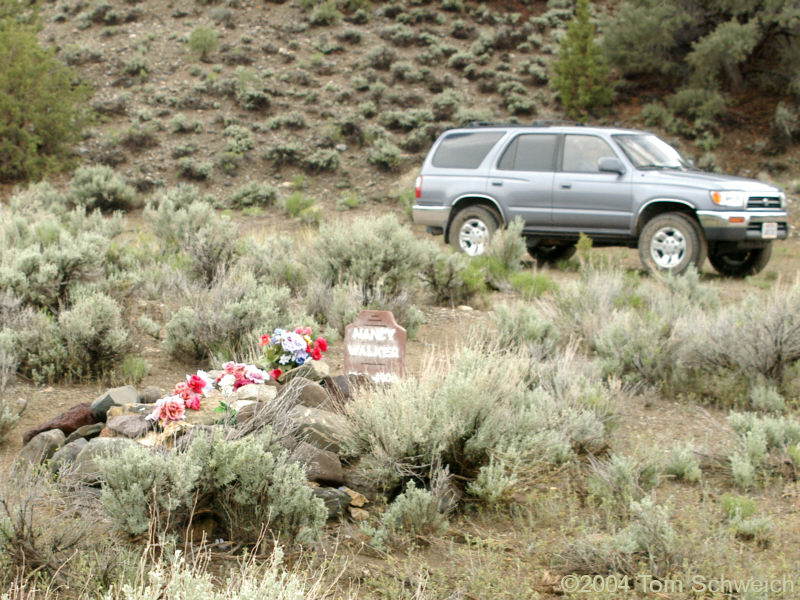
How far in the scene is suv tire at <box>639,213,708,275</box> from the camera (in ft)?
39.0

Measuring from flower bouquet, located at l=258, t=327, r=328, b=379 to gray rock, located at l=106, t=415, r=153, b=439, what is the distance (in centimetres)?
101

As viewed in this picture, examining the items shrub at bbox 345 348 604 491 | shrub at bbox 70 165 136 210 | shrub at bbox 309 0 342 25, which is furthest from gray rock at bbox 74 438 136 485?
shrub at bbox 309 0 342 25

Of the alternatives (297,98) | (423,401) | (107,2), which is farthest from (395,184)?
(423,401)

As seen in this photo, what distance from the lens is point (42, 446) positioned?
4.58 meters

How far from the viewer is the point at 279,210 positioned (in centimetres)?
2086

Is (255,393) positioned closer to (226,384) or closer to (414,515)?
(226,384)

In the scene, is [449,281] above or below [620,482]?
above

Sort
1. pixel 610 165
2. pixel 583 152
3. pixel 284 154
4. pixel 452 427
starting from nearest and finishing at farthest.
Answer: pixel 452 427
pixel 610 165
pixel 583 152
pixel 284 154

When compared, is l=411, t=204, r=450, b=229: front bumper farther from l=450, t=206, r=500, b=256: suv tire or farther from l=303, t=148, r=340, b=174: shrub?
l=303, t=148, r=340, b=174: shrub

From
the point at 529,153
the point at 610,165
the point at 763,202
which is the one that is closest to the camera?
the point at 763,202

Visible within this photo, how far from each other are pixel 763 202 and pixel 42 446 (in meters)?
9.99

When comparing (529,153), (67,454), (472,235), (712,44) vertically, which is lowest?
(67,454)

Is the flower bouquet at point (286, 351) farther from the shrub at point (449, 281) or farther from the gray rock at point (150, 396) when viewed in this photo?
the shrub at point (449, 281)

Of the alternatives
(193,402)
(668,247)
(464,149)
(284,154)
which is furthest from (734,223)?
(284,154)
